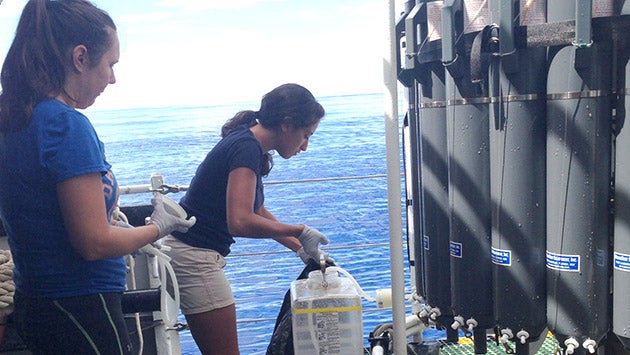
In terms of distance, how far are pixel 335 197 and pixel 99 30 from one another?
12.0m

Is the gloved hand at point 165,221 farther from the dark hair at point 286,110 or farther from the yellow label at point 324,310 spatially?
the dark hair at point 286,110

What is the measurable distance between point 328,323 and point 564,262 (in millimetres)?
599

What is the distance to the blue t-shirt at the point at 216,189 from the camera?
1.94 meters

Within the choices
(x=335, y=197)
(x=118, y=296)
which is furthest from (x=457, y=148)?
(x=335, y=197)

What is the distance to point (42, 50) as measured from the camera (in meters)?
1.19

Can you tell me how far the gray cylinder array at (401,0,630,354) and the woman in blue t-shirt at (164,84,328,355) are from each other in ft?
1.56

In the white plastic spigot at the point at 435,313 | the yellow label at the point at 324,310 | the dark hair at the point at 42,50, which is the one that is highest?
the dark hair at the point at 42,50

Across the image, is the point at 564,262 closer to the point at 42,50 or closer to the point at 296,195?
the point at 42,50

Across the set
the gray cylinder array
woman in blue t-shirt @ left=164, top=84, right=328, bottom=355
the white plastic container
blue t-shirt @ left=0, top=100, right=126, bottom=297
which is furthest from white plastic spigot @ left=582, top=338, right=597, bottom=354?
blue t-shirt @ left=0, top=100, right=126, bottom=297

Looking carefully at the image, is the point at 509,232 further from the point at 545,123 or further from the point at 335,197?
the point at 335,197

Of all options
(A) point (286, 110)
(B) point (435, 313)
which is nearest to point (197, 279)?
(A) point (286, 110)

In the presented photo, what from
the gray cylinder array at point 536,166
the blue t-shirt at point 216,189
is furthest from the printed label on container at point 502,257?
the blue t-shirt at point 216,189

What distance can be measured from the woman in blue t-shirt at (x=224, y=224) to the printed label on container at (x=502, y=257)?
52cm

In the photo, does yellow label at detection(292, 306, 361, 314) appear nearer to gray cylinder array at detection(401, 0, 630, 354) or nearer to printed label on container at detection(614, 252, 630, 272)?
gray cylinder array at detection(401, 0, 630, 354)
